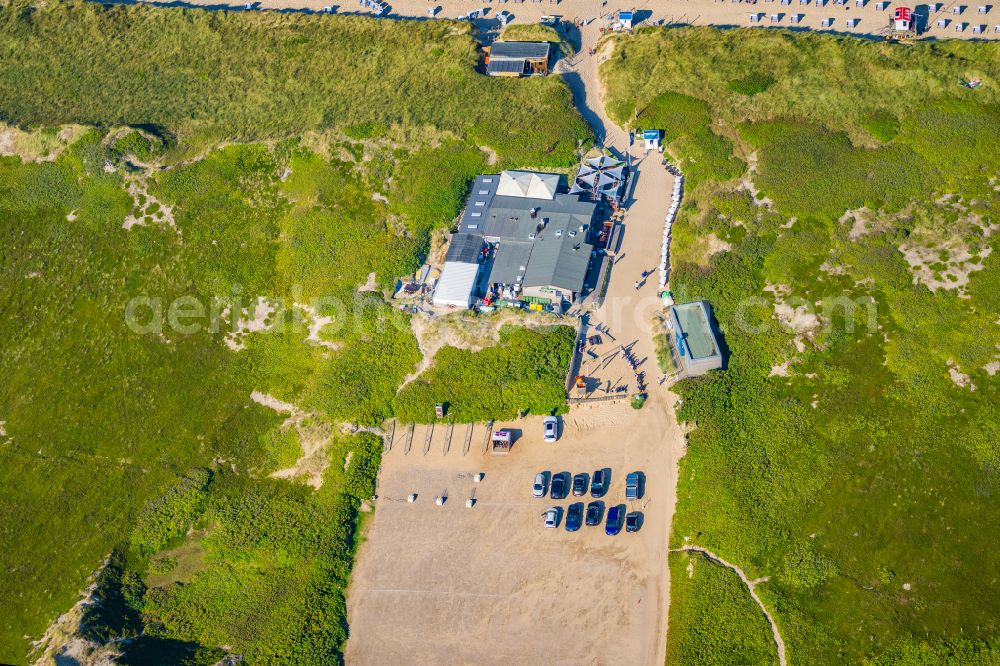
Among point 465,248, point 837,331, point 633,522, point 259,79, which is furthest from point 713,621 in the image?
point 259,79

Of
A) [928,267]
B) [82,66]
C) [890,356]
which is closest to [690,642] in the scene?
[890,356]

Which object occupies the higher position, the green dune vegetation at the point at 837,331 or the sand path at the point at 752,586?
the green dune vegetation at the point at 837,331

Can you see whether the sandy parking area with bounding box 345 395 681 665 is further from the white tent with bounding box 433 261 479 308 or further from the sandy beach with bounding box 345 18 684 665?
the white tent with bounding box 433 261 479 308

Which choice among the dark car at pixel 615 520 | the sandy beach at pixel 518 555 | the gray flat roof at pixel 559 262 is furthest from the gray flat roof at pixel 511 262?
the dark car at pixel 615 520

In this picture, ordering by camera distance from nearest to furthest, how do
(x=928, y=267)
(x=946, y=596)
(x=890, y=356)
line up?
(x=946, y=596), (x=890, y=356), (x=928, y=267)

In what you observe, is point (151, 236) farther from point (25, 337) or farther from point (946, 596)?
point (946, 596)

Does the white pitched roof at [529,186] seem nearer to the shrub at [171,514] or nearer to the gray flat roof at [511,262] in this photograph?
the gray flat roof at [511,262]
